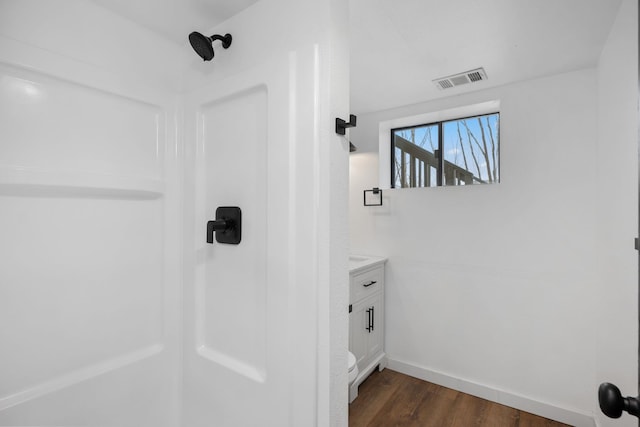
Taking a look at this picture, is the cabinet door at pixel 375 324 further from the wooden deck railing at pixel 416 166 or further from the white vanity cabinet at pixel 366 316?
the wooden deck railing at pixel 416 166

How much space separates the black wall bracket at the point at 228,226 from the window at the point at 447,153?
2022 mm

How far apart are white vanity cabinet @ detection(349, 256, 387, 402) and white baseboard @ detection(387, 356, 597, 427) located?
23 cm

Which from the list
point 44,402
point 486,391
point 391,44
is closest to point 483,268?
point 486,391

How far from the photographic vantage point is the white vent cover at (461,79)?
6.47 feet

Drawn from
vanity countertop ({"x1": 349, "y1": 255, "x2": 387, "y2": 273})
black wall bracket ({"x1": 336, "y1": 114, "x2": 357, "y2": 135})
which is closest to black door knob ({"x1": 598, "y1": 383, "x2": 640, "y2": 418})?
black wall bracket ({"x1": 336, "y1": 114, "x2": 357, "y2": 135})

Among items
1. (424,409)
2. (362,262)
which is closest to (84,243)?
(362,262)

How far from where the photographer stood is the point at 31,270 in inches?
39.0

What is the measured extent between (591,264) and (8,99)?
2977 mm

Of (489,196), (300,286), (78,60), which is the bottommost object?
(300,286)

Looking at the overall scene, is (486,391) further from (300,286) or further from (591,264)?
(300,286)

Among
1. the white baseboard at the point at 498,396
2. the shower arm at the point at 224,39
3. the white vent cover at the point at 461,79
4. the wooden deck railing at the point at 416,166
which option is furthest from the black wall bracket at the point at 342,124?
the white baseboard at the point at 498,396

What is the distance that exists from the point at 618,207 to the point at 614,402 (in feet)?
4.31

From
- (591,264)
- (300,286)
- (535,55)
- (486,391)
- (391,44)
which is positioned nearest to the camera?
(300,286)

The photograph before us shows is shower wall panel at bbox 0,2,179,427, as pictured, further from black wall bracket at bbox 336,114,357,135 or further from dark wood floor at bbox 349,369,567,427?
dark wood floor at bbox 349,369,567,427
